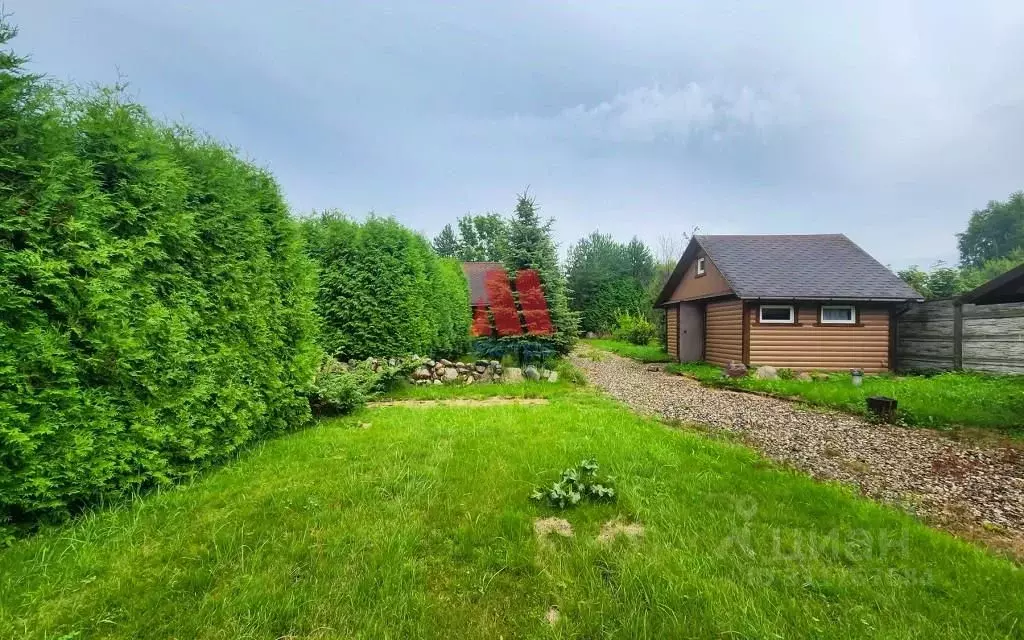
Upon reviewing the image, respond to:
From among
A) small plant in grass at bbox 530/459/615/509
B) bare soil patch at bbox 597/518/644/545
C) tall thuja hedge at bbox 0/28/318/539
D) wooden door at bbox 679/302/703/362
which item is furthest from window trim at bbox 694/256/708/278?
tall thuja hedge at bbox 0/28/318/539

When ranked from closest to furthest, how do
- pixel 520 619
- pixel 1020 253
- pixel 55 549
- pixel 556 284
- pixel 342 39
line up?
pixel 520 619 < pixel 55 549 < pixel 342 39 < pixel 556 284 < pixel 1020 253

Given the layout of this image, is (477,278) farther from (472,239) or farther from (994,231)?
(994,231)

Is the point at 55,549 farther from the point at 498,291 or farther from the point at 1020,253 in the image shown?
the point at 1020,253

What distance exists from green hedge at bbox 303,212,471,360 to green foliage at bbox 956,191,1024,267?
201 feet

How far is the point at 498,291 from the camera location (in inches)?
428

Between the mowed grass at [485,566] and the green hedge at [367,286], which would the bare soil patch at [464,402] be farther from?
the mowed grass at [485,566]

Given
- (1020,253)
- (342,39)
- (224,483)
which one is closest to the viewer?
(224,483)

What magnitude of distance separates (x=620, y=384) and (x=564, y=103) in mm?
7668

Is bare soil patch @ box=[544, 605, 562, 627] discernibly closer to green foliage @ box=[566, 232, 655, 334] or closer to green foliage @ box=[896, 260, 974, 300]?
green foliage @ box=[896, 260, 974, 300]

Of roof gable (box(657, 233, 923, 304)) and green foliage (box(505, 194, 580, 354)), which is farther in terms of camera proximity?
roof gable (box(657, 233, 923, 304))

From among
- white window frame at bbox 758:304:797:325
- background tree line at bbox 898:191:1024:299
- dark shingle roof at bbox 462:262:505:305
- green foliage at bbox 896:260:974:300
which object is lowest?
white window frame at bbox 758:304:797:325

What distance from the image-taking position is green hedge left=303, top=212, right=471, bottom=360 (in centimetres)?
840

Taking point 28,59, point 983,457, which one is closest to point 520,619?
point 28,59

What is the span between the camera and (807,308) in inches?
452
